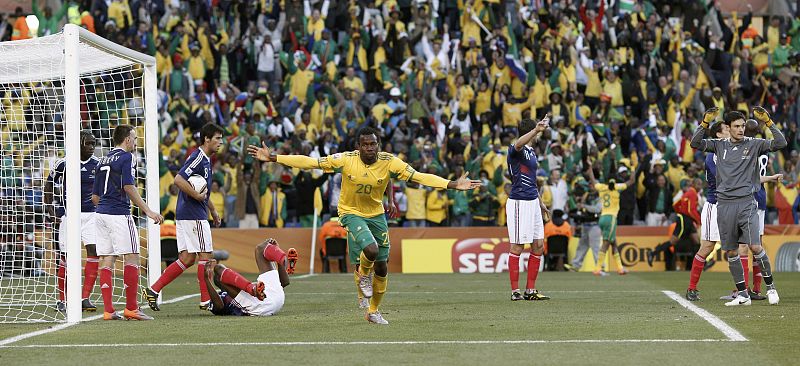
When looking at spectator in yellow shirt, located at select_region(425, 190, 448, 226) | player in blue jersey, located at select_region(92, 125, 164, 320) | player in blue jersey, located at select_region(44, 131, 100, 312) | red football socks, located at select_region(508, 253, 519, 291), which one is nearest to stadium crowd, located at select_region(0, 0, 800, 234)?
→ spectator in yellow shirt, located at select_region(425, 190, 448, 226)

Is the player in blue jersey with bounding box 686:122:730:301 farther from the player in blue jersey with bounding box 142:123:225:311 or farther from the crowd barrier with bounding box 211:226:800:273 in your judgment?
the crowd barrier with bounding box 211:226:800:273

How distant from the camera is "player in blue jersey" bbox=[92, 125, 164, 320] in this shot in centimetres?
1369

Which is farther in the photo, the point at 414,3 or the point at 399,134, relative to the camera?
the point at 414,3

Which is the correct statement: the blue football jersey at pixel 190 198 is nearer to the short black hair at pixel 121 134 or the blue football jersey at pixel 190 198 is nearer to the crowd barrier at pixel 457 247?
the short black hair at pixel 121 134

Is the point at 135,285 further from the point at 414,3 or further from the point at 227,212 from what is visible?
the point at 414,3

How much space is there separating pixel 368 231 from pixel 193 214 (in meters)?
2.87

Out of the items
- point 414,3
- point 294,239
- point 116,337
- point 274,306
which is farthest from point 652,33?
point 116,337

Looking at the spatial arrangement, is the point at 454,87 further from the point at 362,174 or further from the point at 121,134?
the point at 362,174

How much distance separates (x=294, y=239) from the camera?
2734 centimetres

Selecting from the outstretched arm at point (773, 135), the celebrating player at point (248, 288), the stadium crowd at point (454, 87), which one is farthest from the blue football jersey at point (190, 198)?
the stadium crowd at point (454, 87)

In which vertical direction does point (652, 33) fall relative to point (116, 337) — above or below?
above

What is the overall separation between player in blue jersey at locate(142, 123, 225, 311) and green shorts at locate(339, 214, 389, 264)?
216cm

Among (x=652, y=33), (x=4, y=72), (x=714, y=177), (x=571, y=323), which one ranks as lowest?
(x=571, y=323)

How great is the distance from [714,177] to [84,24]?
1927 cm
